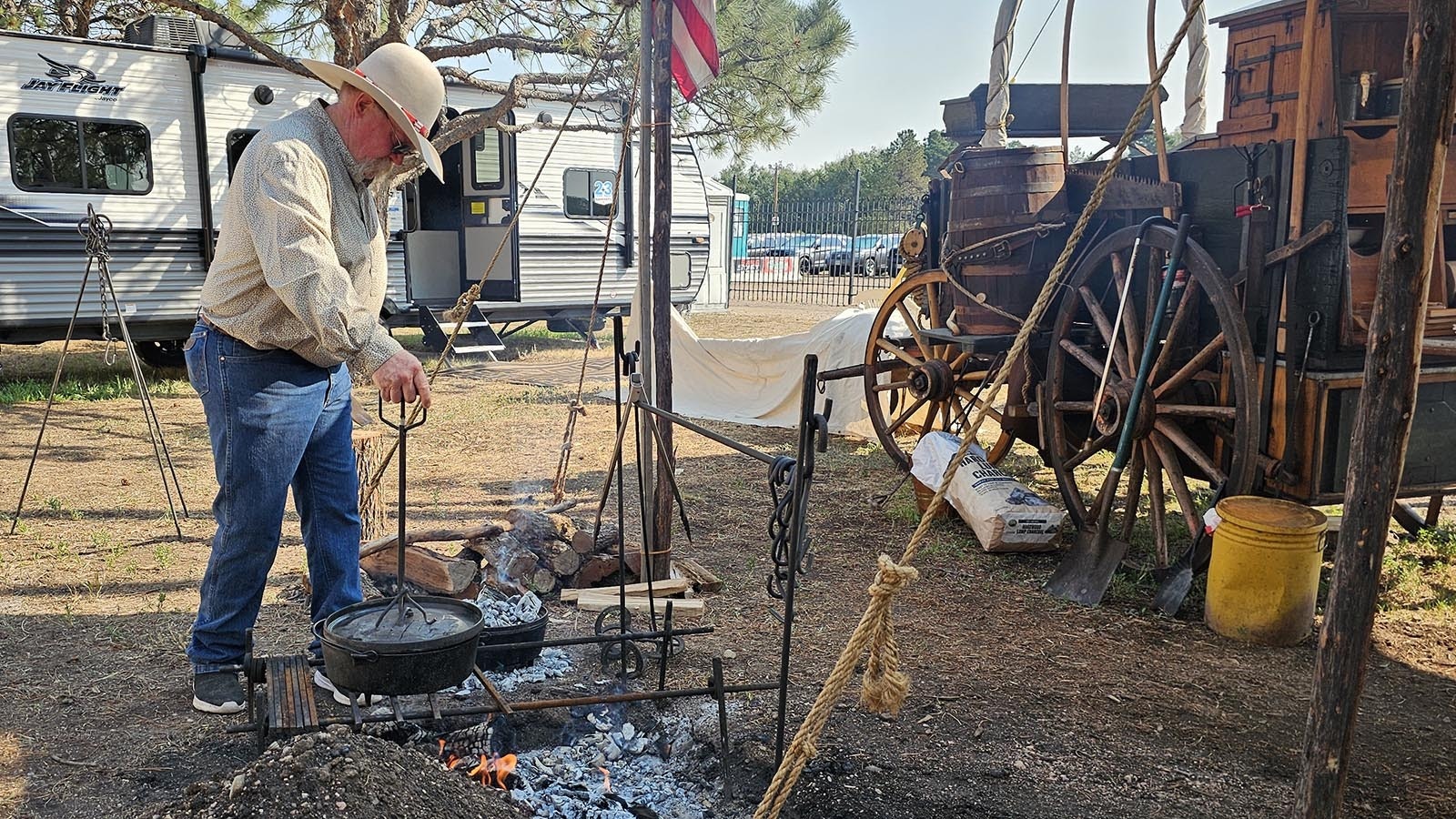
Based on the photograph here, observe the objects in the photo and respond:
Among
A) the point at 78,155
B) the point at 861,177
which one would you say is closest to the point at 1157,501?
the point at 78,155

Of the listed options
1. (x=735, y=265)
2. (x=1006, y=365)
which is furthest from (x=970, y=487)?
(x=735, y=265)

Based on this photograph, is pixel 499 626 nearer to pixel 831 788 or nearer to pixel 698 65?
pixel 831 788

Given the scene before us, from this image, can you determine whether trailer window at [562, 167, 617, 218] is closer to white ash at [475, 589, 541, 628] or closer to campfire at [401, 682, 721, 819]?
white ash at [475, 589, 541, 628]

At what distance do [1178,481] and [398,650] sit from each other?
140 inches

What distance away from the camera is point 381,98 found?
283 cm

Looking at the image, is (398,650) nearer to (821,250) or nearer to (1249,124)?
(1249,124)

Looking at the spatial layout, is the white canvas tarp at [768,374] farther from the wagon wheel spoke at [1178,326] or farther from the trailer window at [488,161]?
the trailer window at [488,161]

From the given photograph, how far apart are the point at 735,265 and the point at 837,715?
22.5 m

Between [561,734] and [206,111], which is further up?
[206,111]

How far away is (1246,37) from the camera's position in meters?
4.61

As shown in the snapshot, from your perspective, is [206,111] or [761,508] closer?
[761,508]

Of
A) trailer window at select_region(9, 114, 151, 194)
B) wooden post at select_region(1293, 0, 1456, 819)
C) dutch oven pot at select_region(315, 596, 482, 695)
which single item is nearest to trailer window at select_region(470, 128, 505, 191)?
trailer window at select_region(9, 114, 151, 194)

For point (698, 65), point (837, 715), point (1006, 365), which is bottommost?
point (837, 715)

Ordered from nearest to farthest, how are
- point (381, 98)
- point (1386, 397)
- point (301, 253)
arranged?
point (1386, 397), point (301, 253), point (381, 98)
